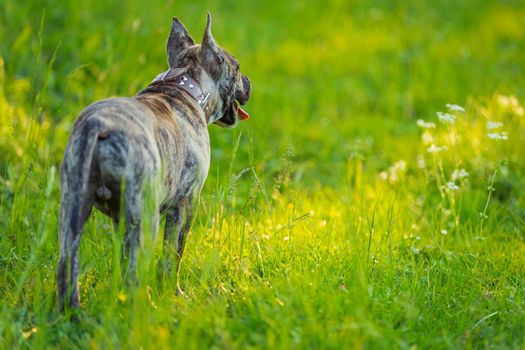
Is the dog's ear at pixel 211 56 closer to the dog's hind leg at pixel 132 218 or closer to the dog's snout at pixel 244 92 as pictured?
the dog's snout at pixel 244 92

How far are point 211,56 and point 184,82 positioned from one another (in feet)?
0.87

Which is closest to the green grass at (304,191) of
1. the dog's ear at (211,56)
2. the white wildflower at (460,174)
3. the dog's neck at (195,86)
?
the white wildflower at (460,174)

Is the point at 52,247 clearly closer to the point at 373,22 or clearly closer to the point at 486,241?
the point at 486,241

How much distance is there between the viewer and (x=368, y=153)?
25.3ft

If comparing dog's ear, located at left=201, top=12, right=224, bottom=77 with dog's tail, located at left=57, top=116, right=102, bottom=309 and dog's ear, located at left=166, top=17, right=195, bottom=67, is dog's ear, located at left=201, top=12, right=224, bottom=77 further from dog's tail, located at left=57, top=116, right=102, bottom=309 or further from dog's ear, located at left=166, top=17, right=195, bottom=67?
dog's tail, located at left=57, top=116, right=102, bottom=309

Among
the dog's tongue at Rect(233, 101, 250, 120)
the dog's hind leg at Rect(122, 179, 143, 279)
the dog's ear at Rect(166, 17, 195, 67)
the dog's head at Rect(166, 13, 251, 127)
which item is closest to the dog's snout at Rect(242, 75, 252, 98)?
the dog's head at Rect(166, 13, 251, 127)

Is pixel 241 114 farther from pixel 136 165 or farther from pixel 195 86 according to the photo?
pixel 136 165

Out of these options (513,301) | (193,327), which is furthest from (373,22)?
(193,327)

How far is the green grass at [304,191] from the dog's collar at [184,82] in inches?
14.2

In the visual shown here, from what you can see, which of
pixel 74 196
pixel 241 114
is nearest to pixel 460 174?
pixel 241 114

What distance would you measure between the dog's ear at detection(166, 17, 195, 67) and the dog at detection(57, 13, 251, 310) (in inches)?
14.2

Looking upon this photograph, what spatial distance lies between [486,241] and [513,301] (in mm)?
1000

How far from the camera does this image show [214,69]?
4.67 meters

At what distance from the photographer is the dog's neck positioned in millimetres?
4457
